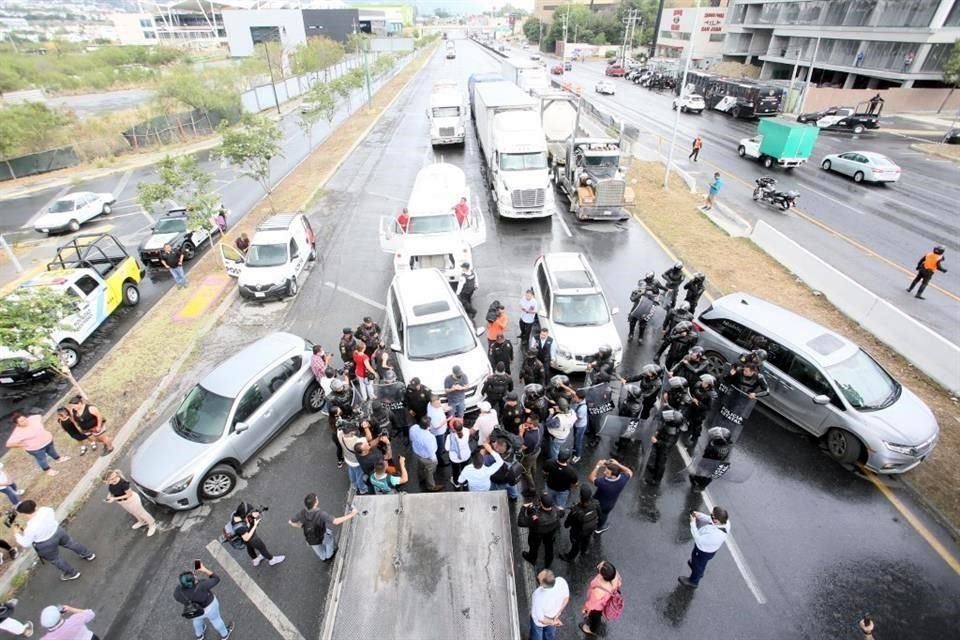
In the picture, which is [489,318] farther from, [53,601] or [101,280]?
[101,280]

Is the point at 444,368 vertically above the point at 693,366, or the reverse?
the point at 693,366

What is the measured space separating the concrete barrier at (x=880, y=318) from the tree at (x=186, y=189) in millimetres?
18226

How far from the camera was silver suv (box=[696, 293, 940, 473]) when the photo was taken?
25.5 feet

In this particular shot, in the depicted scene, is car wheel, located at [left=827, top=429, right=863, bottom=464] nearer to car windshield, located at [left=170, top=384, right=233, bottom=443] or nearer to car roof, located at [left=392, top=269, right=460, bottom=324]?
car roof, located at [left=392, top=269, right=460, bottom=324]

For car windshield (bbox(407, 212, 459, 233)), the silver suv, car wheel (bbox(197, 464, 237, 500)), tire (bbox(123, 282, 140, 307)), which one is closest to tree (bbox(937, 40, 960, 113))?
the silver suv

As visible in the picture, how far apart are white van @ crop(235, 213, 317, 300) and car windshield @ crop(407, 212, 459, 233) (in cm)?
354

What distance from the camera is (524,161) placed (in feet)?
63.2

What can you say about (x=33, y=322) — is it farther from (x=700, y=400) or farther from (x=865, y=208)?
(x=865, y=208)

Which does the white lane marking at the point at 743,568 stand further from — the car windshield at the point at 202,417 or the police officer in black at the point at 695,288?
the car windshield at the point at 202,417

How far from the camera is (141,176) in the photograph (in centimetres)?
A: 2897

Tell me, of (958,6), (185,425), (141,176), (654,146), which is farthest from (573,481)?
(958,6)

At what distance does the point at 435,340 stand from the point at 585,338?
314cm

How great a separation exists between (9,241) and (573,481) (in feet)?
84.2

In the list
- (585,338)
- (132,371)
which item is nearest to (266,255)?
(132,371)
